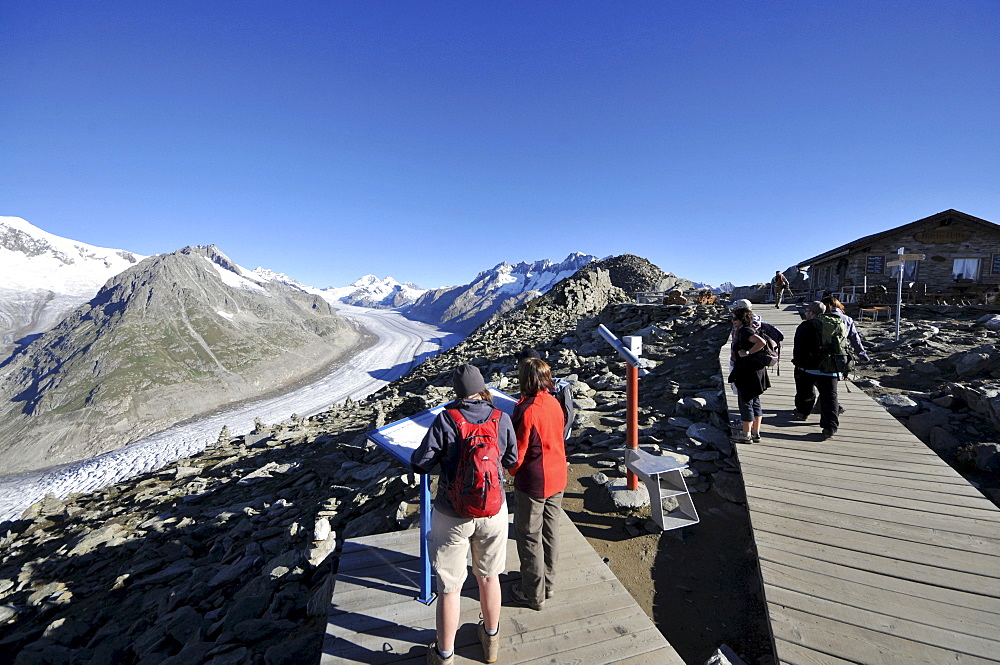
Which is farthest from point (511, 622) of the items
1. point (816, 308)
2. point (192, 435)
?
point (192, 435)

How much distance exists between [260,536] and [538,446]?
22.5ft

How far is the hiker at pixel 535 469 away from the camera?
3258 millimetres

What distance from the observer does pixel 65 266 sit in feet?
470

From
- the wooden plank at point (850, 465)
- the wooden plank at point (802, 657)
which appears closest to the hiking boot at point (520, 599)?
the wooden plank at point (802, 657)

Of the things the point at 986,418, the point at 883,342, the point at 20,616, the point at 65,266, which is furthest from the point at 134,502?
the point at 65,266

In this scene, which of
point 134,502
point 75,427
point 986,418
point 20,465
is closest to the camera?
point 986,418

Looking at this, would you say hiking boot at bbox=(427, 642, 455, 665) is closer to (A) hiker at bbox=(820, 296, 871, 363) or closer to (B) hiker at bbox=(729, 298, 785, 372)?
(B) hiker at bbox=(729, 298, 785, 372)

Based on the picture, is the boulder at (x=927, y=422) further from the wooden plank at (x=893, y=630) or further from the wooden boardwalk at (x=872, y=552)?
the wooden plank at (x=893, y=630)

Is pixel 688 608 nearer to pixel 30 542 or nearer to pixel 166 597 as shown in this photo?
pixel 166 597

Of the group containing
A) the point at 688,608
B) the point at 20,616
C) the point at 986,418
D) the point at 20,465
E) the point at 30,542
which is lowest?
the point at 20,465

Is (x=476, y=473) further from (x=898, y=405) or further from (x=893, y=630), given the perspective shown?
(x=898, y=405)

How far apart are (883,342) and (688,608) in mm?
12285

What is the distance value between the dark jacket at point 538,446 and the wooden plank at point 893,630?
2.04 m

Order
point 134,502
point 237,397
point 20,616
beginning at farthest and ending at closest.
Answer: point 237,397, point 134,502, point 20,616
